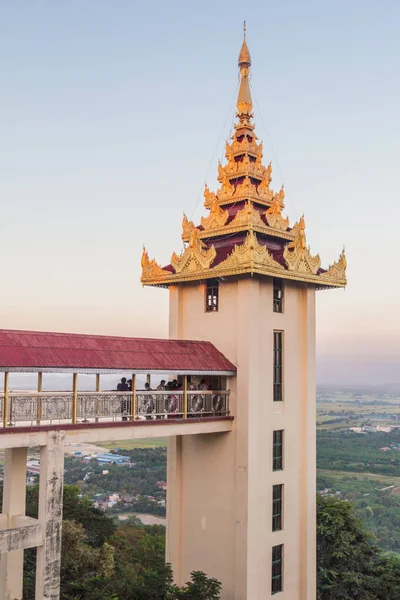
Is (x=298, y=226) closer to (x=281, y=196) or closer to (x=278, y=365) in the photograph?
(x=281, y=196)

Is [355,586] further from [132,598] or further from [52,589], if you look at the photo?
[52,589]

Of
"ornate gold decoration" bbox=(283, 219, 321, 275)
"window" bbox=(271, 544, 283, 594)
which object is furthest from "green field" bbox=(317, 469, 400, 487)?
"ornate gold decoration" bbox=(283, 219, 321, 275)

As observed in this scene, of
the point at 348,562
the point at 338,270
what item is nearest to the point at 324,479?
the point at 348,562

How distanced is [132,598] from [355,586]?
10.7 meters

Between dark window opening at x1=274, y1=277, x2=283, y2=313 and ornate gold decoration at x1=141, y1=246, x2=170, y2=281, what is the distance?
3.19m

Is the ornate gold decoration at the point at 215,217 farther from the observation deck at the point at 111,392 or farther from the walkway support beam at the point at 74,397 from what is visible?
the walkway support beam at the point at 74,397

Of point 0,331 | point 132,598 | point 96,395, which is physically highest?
point 0,331

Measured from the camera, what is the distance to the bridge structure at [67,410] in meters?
12.2

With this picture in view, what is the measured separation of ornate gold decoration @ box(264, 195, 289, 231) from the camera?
18000mm

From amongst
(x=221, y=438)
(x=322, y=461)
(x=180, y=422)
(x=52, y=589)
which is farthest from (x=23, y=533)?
(x=322, y=461)

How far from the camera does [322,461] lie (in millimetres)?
94625

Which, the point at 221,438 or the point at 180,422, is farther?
the point at 221,438

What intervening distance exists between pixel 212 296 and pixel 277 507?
5944 mm

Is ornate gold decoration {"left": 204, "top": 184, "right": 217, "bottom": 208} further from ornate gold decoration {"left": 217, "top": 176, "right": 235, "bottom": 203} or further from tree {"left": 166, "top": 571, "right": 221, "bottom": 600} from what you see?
tree {"left": 166, "top": 571, "right": 221, "bottom": 600}
